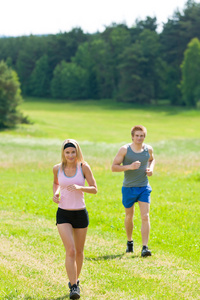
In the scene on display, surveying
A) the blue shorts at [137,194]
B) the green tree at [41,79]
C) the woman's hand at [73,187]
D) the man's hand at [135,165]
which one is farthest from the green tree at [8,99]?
the green tree at [41,79]

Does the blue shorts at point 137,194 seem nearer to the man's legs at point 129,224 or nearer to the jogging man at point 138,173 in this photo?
the jogging man at point 138,173

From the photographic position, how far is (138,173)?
8.65 m

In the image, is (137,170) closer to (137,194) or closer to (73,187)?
(137,194)

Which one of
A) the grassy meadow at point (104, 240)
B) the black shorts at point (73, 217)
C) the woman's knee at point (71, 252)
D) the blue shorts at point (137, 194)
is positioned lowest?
the grassy meadow at point (104, 240)

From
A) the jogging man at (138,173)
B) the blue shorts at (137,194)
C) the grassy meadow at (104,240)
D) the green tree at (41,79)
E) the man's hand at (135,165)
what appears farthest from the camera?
the green tree at (41,79)

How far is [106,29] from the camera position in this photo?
369ft

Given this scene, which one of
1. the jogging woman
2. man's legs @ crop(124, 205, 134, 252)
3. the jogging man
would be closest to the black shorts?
the jogging woman

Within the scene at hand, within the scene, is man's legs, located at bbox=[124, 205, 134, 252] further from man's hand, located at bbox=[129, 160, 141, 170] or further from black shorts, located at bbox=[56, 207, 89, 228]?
black shorts, located at bbox=[56, 207, 89, 228]

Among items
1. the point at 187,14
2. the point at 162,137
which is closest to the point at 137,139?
the point at 162,137

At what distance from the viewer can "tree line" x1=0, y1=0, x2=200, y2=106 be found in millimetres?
95125

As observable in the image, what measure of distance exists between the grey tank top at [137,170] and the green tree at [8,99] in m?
51.1

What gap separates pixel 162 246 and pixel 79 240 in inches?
137

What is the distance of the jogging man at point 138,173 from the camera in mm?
8405

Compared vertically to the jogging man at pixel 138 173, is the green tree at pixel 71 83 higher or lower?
higher
